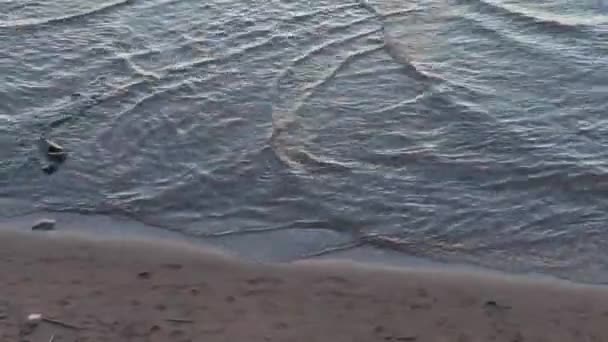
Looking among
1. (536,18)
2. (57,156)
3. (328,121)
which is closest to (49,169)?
(57,156)

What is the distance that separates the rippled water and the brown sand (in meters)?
0.36

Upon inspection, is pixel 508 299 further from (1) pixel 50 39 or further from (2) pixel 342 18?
(1) pixel 50 39

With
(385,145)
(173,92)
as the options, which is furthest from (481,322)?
(173,92)

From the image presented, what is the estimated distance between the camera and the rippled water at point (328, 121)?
811 cm

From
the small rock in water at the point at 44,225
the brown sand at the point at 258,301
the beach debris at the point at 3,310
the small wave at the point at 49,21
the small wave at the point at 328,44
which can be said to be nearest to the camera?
the brown sand at the point at 258,301

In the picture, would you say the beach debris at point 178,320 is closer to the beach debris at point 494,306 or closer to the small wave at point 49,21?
the beach debris at point 494,306

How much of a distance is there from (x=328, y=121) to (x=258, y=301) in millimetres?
2842

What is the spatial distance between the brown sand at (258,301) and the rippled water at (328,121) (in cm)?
36

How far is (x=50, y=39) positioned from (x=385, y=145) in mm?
4019

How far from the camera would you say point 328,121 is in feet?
31.6

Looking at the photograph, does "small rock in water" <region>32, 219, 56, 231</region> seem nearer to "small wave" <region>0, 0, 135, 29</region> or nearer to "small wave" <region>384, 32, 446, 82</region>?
"small wave" <region>384, 32, 446, 82</region>

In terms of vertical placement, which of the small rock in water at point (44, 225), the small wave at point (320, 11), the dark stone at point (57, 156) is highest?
the small wave at point (320, 11)

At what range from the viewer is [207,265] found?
7562 mm

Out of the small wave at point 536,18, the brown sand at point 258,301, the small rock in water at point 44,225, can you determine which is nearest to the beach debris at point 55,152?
the small rock in water at point 44,225
